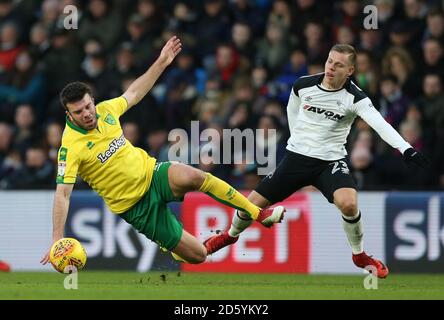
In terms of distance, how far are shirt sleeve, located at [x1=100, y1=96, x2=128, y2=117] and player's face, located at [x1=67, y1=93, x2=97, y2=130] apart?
51 cm

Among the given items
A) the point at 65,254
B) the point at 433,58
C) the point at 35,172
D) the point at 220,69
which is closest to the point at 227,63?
the point at 220,69

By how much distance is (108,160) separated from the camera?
11.1 meters

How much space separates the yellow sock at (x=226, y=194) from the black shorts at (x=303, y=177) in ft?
2.71

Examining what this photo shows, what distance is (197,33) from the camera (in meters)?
17.6

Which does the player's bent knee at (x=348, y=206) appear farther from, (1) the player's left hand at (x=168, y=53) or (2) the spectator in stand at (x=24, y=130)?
(2) the spectator in stand at (x=24, y=130)

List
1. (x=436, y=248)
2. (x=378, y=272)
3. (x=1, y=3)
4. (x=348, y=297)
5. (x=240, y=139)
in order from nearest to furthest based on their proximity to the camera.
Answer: (x=348, y=297) → (x=378, y=272) → (x=436, y=248) → (x=240, y=139) → (x=1, y=3)

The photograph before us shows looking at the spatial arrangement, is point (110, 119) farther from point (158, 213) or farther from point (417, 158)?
point (417, 158)

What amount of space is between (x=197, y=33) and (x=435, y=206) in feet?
16.2

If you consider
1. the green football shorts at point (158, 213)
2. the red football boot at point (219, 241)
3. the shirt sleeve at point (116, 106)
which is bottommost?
the red football boot at point (219, 241)

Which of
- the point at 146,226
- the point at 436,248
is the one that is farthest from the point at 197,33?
the point at 146,226

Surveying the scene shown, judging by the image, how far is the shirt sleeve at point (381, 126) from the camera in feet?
36.9

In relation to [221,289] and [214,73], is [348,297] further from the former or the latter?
[214,73]

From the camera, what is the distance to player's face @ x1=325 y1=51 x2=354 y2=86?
37.9 feet

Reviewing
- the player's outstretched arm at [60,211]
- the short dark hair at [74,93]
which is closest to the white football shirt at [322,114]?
the short dark hair at [74,93]
